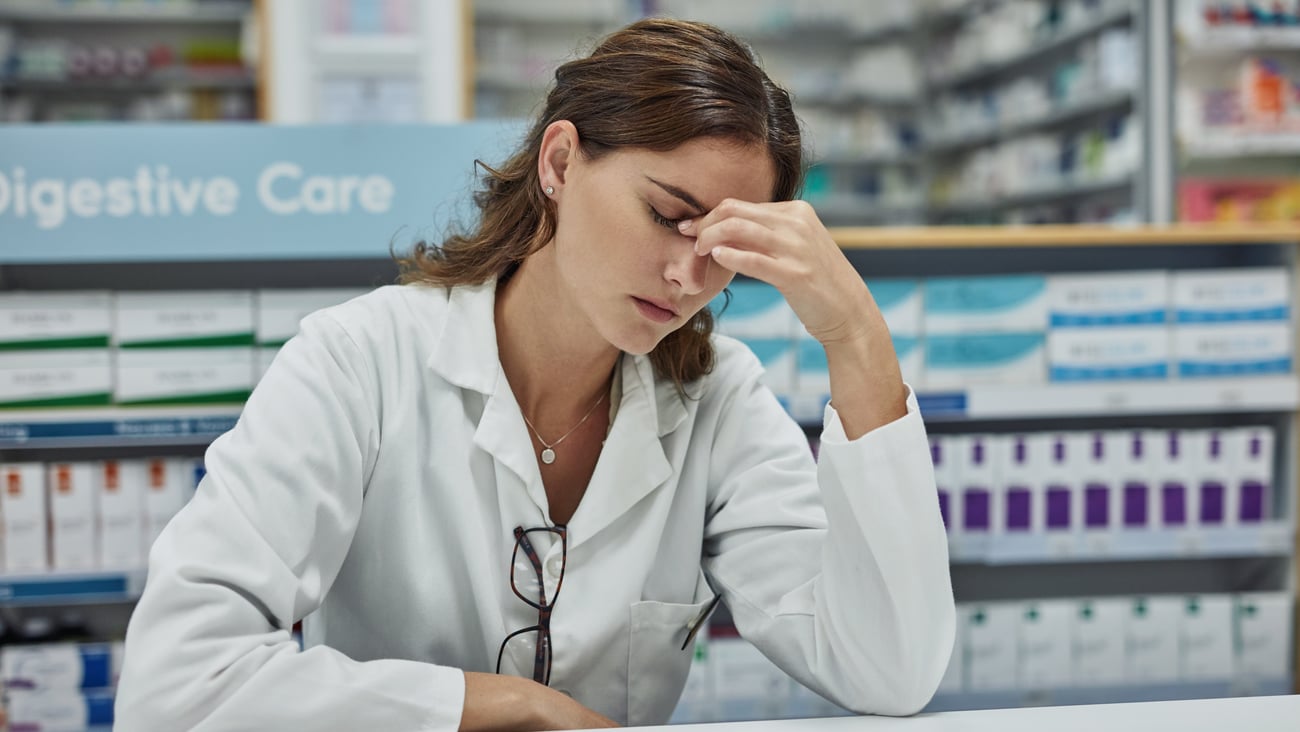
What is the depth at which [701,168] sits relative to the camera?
1.18 meters

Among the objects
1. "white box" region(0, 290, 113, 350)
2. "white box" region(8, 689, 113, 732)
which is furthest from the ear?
"white box" region(8, 689, 113, 732)

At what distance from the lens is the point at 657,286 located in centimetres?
123

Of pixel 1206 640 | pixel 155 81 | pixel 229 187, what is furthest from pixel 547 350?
pixel 155 81

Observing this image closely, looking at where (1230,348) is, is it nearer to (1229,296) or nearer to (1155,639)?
(1229,296)

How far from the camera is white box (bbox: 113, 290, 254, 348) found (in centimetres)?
232


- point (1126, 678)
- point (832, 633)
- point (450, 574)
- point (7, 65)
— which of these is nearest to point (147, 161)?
point (450, 574)

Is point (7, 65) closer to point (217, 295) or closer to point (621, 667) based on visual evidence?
point (217, 295)

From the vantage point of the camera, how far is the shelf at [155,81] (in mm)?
6055

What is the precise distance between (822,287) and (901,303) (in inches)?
58.2

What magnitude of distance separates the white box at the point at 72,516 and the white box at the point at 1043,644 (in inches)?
93.8

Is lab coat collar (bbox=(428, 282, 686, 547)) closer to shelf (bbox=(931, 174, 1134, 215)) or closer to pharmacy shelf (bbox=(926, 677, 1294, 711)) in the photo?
pharmacy shelf (bbox=(926, 677, 1294, 711))

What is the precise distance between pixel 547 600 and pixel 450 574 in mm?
139

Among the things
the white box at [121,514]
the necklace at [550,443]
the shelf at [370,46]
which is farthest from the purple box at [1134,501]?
the shelf at [370,46]

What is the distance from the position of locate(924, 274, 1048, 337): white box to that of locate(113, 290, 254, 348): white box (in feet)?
5.67
